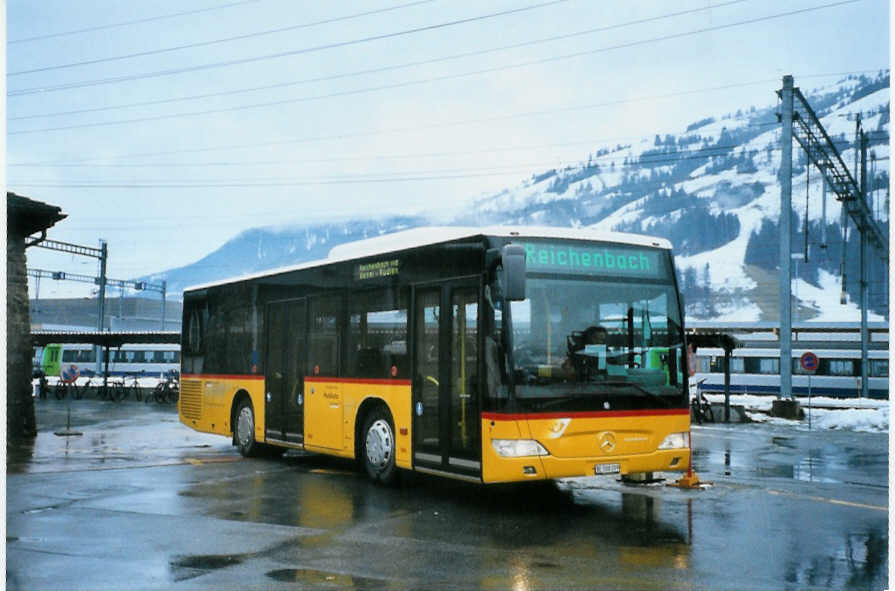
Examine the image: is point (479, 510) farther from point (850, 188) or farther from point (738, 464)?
point (850, 188)

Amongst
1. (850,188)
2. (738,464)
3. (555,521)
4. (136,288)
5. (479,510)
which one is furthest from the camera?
(136,288)

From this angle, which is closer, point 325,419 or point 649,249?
point 649,249

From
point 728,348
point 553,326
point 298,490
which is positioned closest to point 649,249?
point 553,326

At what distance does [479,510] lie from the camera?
10.7 meters

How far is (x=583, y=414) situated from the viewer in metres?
10.1

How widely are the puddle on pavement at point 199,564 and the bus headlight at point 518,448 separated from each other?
3.00 metres

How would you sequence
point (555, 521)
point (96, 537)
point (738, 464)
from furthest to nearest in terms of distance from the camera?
point (738, 464) → point (555, 521) → point (96, 537)

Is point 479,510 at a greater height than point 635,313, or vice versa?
point 635,313

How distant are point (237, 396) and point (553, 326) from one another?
8331 millimetres

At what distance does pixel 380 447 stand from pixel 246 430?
490 cm

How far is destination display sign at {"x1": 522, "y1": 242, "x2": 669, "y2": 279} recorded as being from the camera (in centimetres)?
1043

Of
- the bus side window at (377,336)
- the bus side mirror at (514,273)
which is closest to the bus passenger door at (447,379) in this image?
the bus side window at (377,336)

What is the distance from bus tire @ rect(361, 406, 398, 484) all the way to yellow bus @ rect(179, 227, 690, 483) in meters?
0.02

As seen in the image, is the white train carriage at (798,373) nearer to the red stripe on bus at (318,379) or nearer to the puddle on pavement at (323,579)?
the red stripe on bus at (318,379)
